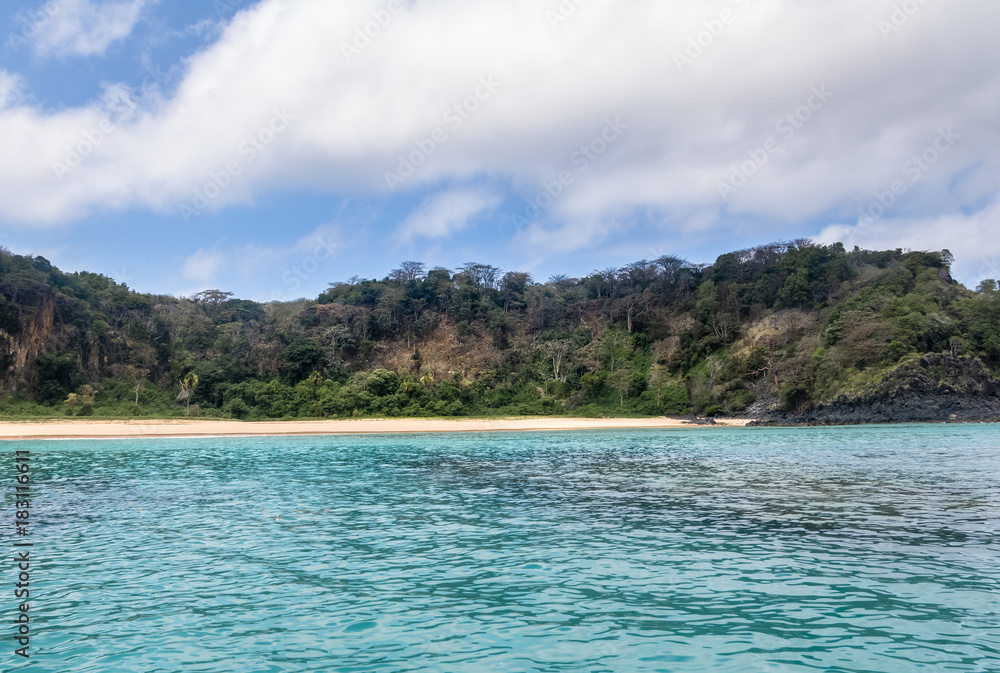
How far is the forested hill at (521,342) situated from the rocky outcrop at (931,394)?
19cm

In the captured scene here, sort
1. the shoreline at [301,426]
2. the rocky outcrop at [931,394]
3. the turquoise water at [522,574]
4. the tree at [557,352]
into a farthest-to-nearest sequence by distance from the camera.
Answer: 1. the tree at [557,352]
2. the rocky outcrop at [931,394]
3. the shoreline at [301,426]
4. the turquoise water at [522,574]

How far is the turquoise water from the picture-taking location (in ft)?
21.4

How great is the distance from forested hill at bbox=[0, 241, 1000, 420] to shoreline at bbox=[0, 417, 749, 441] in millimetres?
6036

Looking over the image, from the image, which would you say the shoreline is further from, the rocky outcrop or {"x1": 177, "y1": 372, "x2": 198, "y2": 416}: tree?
{"x1": 177, "y1": 372, "x2": 198, "y2": 416}: tree

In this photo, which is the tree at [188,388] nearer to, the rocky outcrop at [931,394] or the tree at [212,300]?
the tree at [212,300]

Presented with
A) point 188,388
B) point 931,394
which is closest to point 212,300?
point 188,388

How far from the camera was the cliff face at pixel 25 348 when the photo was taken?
56.5 meters

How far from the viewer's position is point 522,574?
942 centimetres

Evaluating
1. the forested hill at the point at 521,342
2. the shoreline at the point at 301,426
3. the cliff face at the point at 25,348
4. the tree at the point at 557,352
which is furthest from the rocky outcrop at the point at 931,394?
the cliff face at the point at 25,348

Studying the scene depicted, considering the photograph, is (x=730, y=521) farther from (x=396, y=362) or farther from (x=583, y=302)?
(x=583, y=302)

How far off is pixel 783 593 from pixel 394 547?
6.43 metres

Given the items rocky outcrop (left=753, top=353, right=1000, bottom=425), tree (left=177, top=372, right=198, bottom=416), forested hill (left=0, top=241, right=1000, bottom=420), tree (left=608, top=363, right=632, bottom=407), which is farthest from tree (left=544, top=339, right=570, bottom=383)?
tree (left=177, top=372, right=198, bottom=416)

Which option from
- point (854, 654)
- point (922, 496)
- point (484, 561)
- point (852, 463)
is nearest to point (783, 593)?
point (854, 654)

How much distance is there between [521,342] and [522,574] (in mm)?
69802
